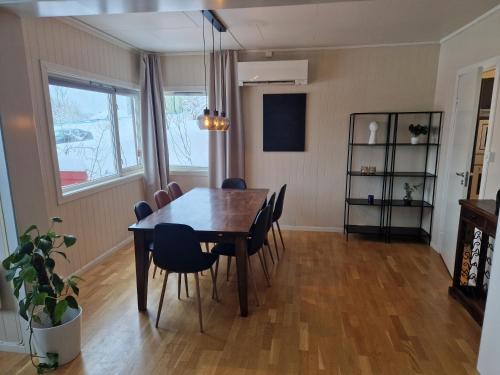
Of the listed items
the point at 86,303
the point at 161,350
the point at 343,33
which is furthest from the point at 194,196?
the point at 343,33

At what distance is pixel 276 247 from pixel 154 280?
145 centimetres

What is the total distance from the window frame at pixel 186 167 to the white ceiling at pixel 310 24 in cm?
63

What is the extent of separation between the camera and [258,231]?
2.66 metres

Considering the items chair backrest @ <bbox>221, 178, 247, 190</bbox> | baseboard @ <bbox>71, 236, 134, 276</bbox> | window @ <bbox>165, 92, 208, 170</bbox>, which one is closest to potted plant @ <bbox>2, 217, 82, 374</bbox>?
baseboard @ <bbox>71, 236, 134, 276</bbox>

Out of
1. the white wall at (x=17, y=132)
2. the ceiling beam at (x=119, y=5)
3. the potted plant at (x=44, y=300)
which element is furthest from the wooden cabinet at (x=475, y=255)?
the white wall at (x=17, y=132)

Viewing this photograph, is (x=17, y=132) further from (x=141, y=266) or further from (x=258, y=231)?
(x=258, y=231)

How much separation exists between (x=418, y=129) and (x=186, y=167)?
332 centimetres

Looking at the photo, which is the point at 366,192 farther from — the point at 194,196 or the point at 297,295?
the point at 194,196

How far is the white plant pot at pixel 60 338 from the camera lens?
6.45ft

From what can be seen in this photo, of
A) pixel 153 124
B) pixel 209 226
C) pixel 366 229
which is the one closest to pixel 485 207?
pixel 366 229

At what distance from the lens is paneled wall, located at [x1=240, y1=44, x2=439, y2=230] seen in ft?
13.3

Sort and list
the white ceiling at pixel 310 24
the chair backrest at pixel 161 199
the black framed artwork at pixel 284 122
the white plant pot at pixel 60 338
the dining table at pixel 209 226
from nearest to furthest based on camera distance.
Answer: the white plant pot at pixel 60 338 → the dining table at pixel 209 226 → the white ceiling at pixel 310 24 → the chair backrest at pixel 161 199 → the black framed artwork at pixel 284 122

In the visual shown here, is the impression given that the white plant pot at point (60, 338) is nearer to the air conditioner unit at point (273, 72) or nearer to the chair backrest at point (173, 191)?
the chair backrest at point (173, 191)

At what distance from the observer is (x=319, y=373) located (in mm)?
1955
